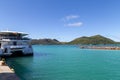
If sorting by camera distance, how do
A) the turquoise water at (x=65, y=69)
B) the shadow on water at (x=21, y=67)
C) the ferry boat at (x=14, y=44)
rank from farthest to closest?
1. the ferry boat at (x=14, y=44)
2. the shadow on water at (x=21, y=67)
3. the turquoise water at (x=65, y=69)

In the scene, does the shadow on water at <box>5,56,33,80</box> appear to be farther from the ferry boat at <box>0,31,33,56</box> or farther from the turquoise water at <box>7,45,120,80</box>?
the ferry boat at <box>0,31,33,56</box>

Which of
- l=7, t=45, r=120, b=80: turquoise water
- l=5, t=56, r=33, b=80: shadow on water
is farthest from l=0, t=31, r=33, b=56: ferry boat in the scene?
l=5, t=56, r=33, b=80: shadow on water

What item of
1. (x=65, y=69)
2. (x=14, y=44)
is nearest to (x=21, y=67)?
(x=65, y=69)

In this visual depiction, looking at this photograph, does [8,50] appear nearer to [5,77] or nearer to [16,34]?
[16,34]

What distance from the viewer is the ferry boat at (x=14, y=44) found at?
48.0m

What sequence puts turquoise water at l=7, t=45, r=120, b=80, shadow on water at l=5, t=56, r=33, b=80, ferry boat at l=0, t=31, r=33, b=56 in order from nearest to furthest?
turquoise water at l=7, t=45, r=120, b=80, shadow on water at l=5, t=56, r=33, b=80, ferry boat at l=0, t=31, r=33, b=56

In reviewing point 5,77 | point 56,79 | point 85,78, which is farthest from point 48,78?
point 5,77

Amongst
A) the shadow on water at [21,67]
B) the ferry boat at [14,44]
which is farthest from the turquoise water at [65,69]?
the ferry boat at [14,44]

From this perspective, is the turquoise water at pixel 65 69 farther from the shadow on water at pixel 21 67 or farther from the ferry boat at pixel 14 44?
the ferry boat at pixel 14 44

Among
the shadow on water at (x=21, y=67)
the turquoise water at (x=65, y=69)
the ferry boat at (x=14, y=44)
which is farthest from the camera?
the ferry boat at (x=14, y=44)

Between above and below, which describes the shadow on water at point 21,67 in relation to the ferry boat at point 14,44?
below

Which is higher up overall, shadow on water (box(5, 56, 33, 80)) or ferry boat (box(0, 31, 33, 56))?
ferry boat (box(0, 31, 33, 56))

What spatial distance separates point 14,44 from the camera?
163ft

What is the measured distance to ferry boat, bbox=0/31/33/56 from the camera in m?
Answer: 48.0
